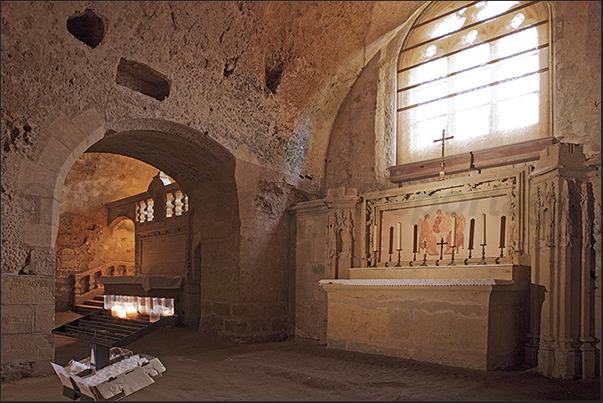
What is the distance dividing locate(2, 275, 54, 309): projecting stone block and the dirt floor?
0.81m

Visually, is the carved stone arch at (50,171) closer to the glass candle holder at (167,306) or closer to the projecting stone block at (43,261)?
the projecting stone block at (43,261)

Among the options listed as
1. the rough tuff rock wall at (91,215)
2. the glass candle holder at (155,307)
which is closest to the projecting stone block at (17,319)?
the glass candle holder at (155,307)

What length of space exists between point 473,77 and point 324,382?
543 cm

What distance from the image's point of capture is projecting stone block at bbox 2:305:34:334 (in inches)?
194

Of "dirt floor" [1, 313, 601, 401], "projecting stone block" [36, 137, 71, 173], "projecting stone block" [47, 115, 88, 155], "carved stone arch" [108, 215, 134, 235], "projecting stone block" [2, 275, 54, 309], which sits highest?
"projecting stone block" [47, 115, 88, 155]

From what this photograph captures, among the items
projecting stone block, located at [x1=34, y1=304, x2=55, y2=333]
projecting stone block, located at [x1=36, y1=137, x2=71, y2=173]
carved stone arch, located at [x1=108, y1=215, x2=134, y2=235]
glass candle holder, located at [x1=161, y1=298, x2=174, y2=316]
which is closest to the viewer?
projecting stone block, located at [x1=34, y1=304, x2=55, y2=333]

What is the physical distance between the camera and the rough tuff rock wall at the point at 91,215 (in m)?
13.4

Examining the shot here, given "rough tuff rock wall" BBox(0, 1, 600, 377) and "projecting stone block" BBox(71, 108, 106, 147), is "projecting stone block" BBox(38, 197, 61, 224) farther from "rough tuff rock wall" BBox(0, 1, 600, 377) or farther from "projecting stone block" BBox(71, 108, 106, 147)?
"projecting stone block" BBox(71, 108, 106, 147)

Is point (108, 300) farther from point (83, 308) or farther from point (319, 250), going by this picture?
point (319, 250)

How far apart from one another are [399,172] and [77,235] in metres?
10.1

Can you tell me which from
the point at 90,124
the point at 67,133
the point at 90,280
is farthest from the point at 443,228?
the point at 90,280

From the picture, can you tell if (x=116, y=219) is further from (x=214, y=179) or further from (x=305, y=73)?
(x=305, y=73)

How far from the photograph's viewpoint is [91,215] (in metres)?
14.3

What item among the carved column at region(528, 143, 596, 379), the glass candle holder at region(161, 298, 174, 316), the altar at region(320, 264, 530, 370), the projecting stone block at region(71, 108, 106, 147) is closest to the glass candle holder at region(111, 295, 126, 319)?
the glass candle holder at region(161, 298, 174, 316)
